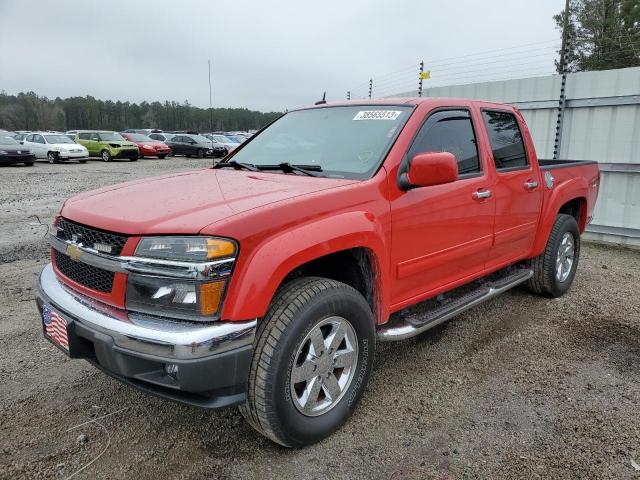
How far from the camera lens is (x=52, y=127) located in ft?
255

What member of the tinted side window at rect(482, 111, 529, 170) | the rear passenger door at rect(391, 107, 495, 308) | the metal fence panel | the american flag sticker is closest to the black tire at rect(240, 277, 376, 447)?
the rear passenger door at rect(391, 107, 495, 308)

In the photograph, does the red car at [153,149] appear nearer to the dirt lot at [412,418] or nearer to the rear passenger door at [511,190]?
the dirt lot at [412,418]

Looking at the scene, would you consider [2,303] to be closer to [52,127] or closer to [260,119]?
[260,119]

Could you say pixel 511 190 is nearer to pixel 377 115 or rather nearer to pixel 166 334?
pixel 377 115

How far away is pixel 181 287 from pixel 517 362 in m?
2.54

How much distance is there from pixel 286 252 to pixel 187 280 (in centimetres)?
46

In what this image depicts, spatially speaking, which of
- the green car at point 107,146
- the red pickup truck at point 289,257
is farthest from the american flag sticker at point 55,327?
the green car at point 107,146

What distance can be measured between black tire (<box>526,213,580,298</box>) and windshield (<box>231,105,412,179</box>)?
7.62 ft

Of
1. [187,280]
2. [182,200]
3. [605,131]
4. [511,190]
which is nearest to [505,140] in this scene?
[511,190]

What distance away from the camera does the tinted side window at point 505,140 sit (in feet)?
12.7

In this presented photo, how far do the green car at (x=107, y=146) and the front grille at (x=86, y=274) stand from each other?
76.6 feet

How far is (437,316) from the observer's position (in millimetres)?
3221

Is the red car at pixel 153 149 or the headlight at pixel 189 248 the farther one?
the red car at pixel 153 149

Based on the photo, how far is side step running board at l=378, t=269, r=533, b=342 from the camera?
298 cm
